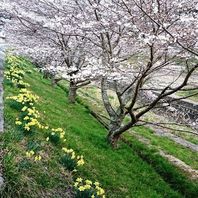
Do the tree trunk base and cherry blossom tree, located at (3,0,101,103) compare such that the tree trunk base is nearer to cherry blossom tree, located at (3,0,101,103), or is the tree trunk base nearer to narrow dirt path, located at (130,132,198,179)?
narrow dirt path, located at (130,132,198,179)

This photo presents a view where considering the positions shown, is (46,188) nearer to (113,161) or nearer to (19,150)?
(19,150)

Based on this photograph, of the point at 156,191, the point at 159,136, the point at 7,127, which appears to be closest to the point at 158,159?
the point at 156,191

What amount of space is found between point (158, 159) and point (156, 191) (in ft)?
10.8

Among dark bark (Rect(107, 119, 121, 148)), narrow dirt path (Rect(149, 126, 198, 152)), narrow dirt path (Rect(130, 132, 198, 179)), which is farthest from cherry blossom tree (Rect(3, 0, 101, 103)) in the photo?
narrow dirt path (Rect(149, 126, 198, 152))

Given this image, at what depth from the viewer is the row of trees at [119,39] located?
1145cm

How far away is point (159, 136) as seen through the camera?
68.4 feet

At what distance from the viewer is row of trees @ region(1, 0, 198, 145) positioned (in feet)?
37.6

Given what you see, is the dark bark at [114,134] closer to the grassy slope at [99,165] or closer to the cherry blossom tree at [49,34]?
the grassy slope at [99,165]

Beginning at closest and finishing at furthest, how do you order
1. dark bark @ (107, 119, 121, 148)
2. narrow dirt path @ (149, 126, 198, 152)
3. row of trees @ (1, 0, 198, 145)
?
row of trees @ (1, 0, 198, 145), dark bark @ (107, 119, 121, 148), narrow dirt path @ (149, 126, 198, 152)

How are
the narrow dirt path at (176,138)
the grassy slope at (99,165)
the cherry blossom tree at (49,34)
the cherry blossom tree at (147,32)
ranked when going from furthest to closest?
the narrow dirt path at (176,138) < the cherry blossom tree at (49,34) < the cherry blossom tree at (147,32) < the grassy slope at (99,165)

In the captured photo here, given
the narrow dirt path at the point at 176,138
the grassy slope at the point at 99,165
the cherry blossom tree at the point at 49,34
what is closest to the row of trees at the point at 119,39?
the cherry blossom tree at the point at 49,34

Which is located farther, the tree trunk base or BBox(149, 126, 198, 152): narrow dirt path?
BBox(149, 126, 198, 152): narrow dirt path

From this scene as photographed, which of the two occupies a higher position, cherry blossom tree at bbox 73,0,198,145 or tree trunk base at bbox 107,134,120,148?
cherry blossom tree at bbox 73,0,198,145

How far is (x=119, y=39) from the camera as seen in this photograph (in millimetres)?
15750
